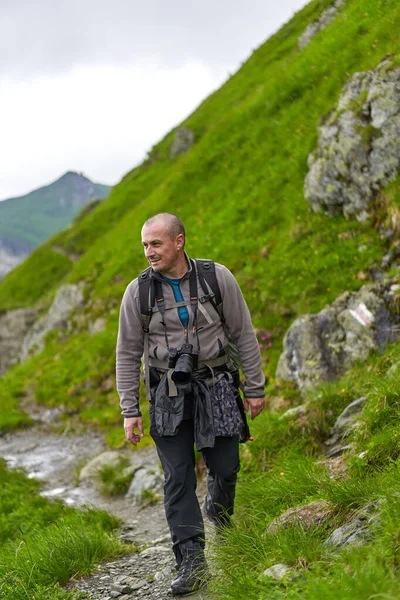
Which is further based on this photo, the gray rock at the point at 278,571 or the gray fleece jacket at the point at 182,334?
the gray fleece jacket at the point at 182,334

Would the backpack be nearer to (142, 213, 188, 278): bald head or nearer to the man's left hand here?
(142, 213, 188, 278): bald head

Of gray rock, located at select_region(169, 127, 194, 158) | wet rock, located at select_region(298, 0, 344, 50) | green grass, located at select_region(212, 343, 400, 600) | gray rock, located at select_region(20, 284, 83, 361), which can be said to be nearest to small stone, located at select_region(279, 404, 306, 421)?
green grass, located at select_region(212, 343, 400, 600)

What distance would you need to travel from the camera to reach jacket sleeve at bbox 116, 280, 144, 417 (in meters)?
5.76

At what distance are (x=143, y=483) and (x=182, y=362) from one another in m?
6.04

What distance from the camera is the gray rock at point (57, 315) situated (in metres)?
26.8

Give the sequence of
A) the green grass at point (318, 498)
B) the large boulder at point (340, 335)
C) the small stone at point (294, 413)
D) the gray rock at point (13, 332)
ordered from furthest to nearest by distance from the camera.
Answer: the gray rock at point (13, 332)
the large boulder at point (340, 335)
the small stone at point (294, 413)
the green grass at point (318, 498)

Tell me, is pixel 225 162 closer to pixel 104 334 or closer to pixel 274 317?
pixel 104 334

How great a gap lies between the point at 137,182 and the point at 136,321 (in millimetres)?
34784

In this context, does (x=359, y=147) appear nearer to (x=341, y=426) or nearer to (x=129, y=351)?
(x=341, y=426)

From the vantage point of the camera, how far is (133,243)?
25.8m

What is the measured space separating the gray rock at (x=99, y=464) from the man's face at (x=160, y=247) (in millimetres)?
7472

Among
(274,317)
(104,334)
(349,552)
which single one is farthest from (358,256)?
(104,334)

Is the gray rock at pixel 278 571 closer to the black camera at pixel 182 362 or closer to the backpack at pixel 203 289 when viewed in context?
the black camera at pixel 182 362

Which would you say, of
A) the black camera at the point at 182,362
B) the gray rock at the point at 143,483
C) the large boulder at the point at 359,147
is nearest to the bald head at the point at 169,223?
the black camera at the point at 182,362
